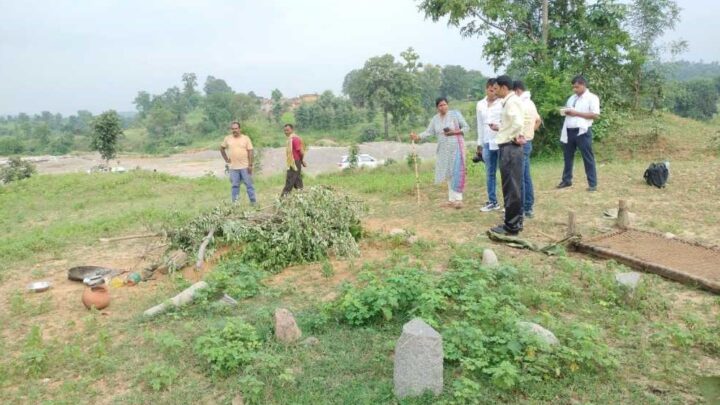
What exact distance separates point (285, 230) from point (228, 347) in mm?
2395

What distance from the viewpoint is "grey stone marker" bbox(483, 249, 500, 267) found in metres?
4.78

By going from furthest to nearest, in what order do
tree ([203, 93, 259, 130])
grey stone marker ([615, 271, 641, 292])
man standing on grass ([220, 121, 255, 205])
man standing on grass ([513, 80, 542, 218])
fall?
1. tree ([203, 93, 259, 130])
2. man standing on grass ([220, 121, 255, 205])
3. man standing on grass ([513, 80, 542, 218])
4. grey stone marker ([615, 271, 641, 292])

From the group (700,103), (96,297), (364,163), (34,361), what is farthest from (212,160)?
(34,361)

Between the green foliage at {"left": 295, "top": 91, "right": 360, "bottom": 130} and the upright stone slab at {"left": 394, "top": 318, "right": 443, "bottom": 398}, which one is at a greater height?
the green foliage at {"left": 295, "top": 91, "right": 360, "bottom": 130}

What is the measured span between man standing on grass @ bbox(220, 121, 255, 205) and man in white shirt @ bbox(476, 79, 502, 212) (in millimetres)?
3760

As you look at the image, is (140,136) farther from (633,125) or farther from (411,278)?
(411,278)

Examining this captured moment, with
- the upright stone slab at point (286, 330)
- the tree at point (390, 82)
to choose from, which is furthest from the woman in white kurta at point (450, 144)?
the tree at point (390, 82)

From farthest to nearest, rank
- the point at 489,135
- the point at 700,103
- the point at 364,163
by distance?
1. the point at 700,103
2. the point at 364,163
3. the point at 489,135

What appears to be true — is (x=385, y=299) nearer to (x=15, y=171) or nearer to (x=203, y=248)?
(x=203, y=248)

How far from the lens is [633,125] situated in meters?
15.1

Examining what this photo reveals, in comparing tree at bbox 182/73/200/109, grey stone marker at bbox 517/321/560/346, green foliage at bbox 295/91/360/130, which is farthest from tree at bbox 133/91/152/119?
grey stone marker at bbox 517/321/560/346

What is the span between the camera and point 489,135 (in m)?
6.75

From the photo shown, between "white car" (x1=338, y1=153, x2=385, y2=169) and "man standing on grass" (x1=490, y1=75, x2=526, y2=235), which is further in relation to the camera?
"white car" (x1=338, y1=153, x2=385, y2=169)

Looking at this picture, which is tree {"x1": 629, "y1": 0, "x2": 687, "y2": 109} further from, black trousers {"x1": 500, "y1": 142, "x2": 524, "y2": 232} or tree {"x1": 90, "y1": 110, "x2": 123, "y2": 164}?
tree {"x1": 90, "y1": 110, "x2": 123, "y2": 164}
